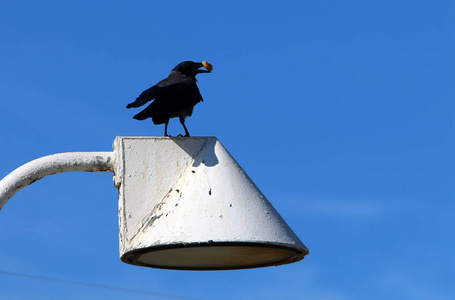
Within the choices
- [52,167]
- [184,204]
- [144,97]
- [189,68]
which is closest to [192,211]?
[184,204]

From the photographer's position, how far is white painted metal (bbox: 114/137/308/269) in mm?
2729

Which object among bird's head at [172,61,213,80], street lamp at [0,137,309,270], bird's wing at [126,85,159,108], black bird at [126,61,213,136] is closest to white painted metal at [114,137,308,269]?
street lamp at [0,137,309,270]

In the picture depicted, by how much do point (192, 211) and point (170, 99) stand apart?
46.0 inches

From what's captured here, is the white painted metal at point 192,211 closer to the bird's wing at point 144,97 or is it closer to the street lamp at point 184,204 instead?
the street lamp at point 184,204

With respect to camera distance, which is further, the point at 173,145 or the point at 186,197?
the point at 173,145

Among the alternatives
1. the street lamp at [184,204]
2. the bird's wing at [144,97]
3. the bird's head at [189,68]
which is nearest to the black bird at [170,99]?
the bird's wing at [144,97]

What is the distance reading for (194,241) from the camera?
2.65 m

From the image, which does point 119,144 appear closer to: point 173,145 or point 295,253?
point 173,145

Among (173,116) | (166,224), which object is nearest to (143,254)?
(166,224)

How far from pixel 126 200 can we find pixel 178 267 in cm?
42

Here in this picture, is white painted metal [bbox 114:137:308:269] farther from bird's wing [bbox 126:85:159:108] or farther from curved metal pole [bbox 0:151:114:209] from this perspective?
bird's wing [bbox 126:85:159:108]

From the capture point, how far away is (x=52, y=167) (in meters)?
3.03

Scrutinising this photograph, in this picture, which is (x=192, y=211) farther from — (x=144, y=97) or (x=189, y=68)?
(x=189, y=68)

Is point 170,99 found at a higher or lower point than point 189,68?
lower
